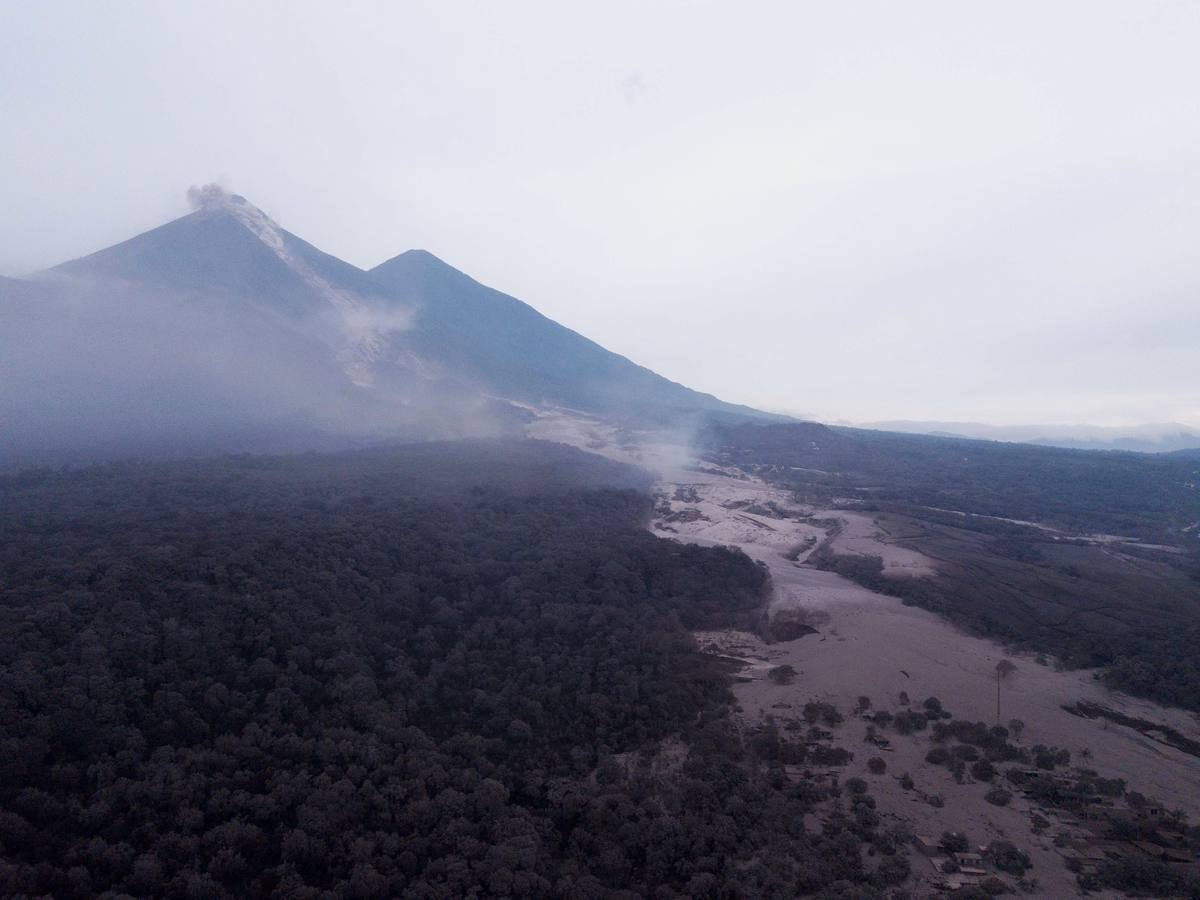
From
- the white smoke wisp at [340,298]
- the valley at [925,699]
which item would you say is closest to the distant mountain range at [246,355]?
the white smoke wisp at [340,298]

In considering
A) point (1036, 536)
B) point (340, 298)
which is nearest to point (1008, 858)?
point (1036, 536)

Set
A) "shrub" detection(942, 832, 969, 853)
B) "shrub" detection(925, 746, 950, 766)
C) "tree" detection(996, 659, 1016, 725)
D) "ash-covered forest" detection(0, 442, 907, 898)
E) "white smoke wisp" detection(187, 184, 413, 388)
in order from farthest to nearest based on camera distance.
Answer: "white smoke wisp" detection(187, 184, 413, 388) → "tree" detection(996, 659, 1016, 725) → "shrub" detection(925, 746, 950, 766) → "shrub" detection(942, 832, 969, 853) → "ash-covered forest" detection(0, 442, 907, 898)

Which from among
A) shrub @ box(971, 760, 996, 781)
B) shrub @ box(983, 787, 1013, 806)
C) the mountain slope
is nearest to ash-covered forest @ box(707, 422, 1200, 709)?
shrub @ box(971, 760, 996, 781)

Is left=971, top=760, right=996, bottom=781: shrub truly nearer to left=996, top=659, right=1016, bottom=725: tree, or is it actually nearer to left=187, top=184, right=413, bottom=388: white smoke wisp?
left=996, top=659, right=1016, bottom=725: tree

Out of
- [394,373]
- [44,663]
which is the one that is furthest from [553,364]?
[44,663]

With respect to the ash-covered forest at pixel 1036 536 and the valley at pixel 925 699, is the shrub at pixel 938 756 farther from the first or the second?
the ash-covered forest at pixel 1036 536

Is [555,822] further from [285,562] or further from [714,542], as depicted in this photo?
[714,542]
